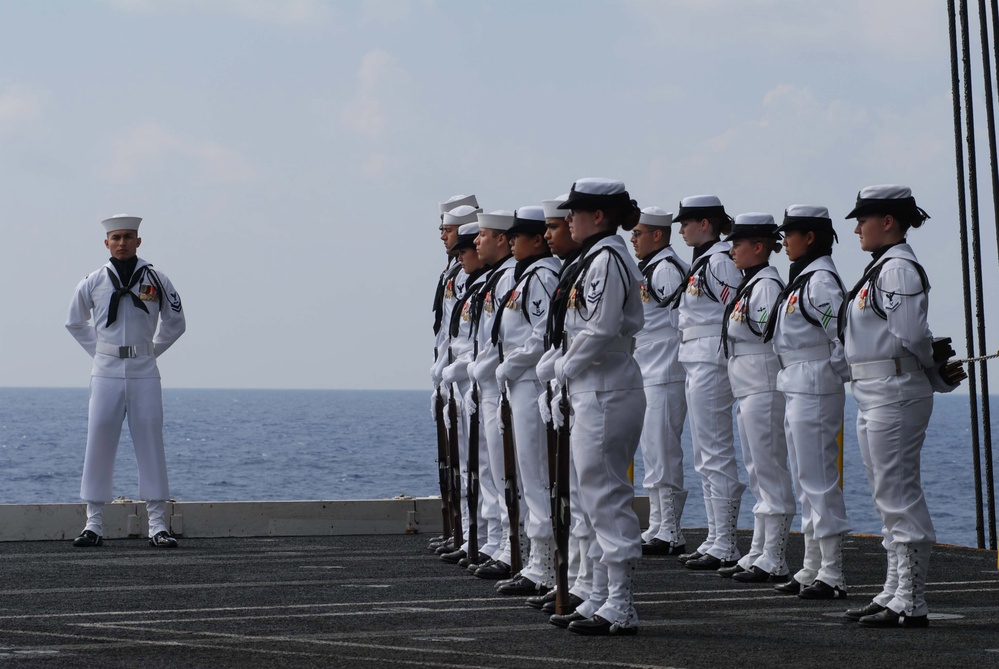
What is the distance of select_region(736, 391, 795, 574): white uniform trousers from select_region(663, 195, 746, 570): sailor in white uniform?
0.66m

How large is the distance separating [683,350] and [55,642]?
506cm

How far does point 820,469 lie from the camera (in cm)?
835

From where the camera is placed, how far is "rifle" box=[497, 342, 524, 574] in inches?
336

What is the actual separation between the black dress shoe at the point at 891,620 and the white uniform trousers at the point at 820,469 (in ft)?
3.31

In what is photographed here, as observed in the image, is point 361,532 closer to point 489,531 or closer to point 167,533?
point 167,533

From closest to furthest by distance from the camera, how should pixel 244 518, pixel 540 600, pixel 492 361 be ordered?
1. pixel 540 600
2. pixel 492 361
3. pixel 244 518

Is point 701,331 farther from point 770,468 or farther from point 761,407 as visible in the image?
point 770,468

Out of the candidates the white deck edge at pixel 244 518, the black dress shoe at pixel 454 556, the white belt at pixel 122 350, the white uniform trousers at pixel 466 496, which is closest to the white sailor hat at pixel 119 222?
the white belt at pixel 122 350

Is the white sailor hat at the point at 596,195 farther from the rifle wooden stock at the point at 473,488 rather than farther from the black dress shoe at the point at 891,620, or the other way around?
the rifle wooden stock at the point at 473,488

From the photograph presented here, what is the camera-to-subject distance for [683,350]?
10.3 m

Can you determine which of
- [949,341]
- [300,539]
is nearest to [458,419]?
[300,539]

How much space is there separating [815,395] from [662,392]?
95.0 inches

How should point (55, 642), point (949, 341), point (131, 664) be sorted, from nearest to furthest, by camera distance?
point (131, 664), point (55, 642), point (949, 341)

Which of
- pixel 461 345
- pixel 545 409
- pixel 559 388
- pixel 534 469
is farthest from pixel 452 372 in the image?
pixel 559 388
